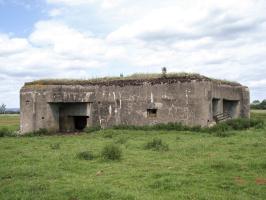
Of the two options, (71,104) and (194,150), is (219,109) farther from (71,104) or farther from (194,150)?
(194,150)

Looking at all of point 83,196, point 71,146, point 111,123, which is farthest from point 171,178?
point 111,123

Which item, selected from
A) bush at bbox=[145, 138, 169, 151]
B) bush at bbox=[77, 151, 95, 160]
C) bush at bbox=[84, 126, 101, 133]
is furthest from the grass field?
bush at bbox=[84, 126, 101, 133]

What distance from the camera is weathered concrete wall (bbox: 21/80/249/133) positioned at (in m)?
18.3

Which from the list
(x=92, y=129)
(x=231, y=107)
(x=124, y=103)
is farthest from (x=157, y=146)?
(x=231, y=107)

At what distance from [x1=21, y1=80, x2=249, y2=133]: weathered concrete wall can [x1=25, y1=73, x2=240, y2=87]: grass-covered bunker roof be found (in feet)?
0.59

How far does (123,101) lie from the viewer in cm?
1958

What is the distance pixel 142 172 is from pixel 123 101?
34.9 ft

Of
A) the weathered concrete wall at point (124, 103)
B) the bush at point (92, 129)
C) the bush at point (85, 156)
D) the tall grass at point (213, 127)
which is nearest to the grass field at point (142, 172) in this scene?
the bush at point (85, 156)

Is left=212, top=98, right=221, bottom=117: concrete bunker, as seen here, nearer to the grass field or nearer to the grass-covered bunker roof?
the grass-covered bunker roof

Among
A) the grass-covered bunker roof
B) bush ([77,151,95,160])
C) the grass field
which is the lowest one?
the grass field

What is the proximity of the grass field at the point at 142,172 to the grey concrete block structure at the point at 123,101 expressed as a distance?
14.7 ft

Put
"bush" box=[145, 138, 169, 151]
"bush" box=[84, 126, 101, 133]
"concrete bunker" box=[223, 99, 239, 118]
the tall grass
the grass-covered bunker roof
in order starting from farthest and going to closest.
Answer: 1. "concrete bunker" box=[223, 99, 239, 118]
2. "bush" box=[84, 126, 101, 133]
3. the grass-covered bunker roof
4. the tall grass
5. "bush" box=[145, 138, 169, 151]

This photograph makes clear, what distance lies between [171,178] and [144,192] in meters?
1.04

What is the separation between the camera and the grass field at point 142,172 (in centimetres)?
729
